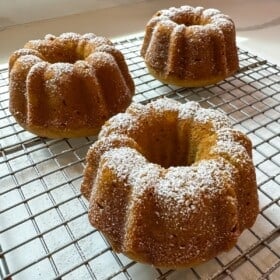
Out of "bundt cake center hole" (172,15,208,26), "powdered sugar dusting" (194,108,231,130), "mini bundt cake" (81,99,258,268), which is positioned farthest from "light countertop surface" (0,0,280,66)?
"mini bundt cake" (81,99,258,268)

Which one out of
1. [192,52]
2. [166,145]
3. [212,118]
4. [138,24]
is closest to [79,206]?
[166,145]

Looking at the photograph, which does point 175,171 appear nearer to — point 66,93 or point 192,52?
point 66,93

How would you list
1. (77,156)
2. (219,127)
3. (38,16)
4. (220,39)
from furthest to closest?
(38,16)
(220,39)
(77,156)
(219,127)

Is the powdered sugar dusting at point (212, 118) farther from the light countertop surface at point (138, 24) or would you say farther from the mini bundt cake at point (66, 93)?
the light countertop surface at point (138, 24)

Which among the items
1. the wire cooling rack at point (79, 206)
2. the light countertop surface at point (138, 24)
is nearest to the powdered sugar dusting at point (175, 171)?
the wire cooling rack at point (79, 206)

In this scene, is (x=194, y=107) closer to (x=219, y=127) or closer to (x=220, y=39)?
(x=219, y=127)

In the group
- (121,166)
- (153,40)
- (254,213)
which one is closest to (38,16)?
(153,40)

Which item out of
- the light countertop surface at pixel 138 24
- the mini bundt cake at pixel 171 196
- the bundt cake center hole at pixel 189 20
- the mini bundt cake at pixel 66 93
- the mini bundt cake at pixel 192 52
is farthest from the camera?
the light countertop surface at pixel 138 24

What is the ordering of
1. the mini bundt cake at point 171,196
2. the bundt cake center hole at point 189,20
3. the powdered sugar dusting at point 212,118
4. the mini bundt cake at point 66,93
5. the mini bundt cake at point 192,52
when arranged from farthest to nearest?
the bundt cake center hole at point 189,20 < the mini bundt cake at point 192,52 < the mini bundt cake at point 66,93 < the powdered sugar dusting at point 212,118 < the mini bundt cake at point 171,196
